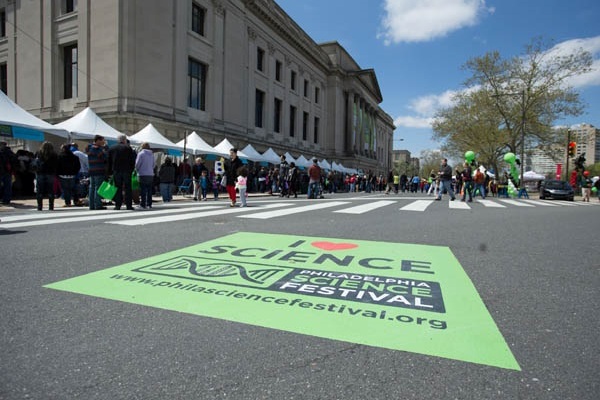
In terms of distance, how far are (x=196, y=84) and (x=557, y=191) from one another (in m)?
25.4

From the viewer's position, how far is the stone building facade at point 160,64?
20.7m

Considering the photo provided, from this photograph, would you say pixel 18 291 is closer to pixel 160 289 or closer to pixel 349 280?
pixel 160 289

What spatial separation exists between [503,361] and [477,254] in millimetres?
2812

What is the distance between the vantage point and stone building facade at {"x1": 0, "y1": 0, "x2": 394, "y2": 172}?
20734mm

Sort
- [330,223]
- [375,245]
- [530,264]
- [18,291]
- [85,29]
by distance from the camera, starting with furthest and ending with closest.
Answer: [85,29], [330,223], [375,245], [530,264], [18,291]

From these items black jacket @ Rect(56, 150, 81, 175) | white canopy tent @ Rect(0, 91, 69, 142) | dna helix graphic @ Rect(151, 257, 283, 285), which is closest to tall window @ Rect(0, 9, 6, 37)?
white canopy tent @ Rect(0, 91, 69, 142)

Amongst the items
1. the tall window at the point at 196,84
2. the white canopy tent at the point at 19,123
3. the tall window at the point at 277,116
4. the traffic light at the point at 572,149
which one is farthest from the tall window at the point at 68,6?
the traffic light at the point at 572,149

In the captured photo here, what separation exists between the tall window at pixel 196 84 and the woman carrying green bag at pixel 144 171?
1688 centimetres

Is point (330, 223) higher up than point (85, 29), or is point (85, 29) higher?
point (85, 29)

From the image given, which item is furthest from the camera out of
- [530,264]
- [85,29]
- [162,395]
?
[85,29]

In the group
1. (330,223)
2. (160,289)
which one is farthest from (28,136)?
(160,289)

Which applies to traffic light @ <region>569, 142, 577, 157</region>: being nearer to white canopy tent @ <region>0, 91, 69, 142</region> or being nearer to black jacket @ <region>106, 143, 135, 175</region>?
black jacket @ <region>106, 143, 135, 175</region>

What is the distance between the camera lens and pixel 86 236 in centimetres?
515

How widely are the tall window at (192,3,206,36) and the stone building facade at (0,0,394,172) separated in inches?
2.8
